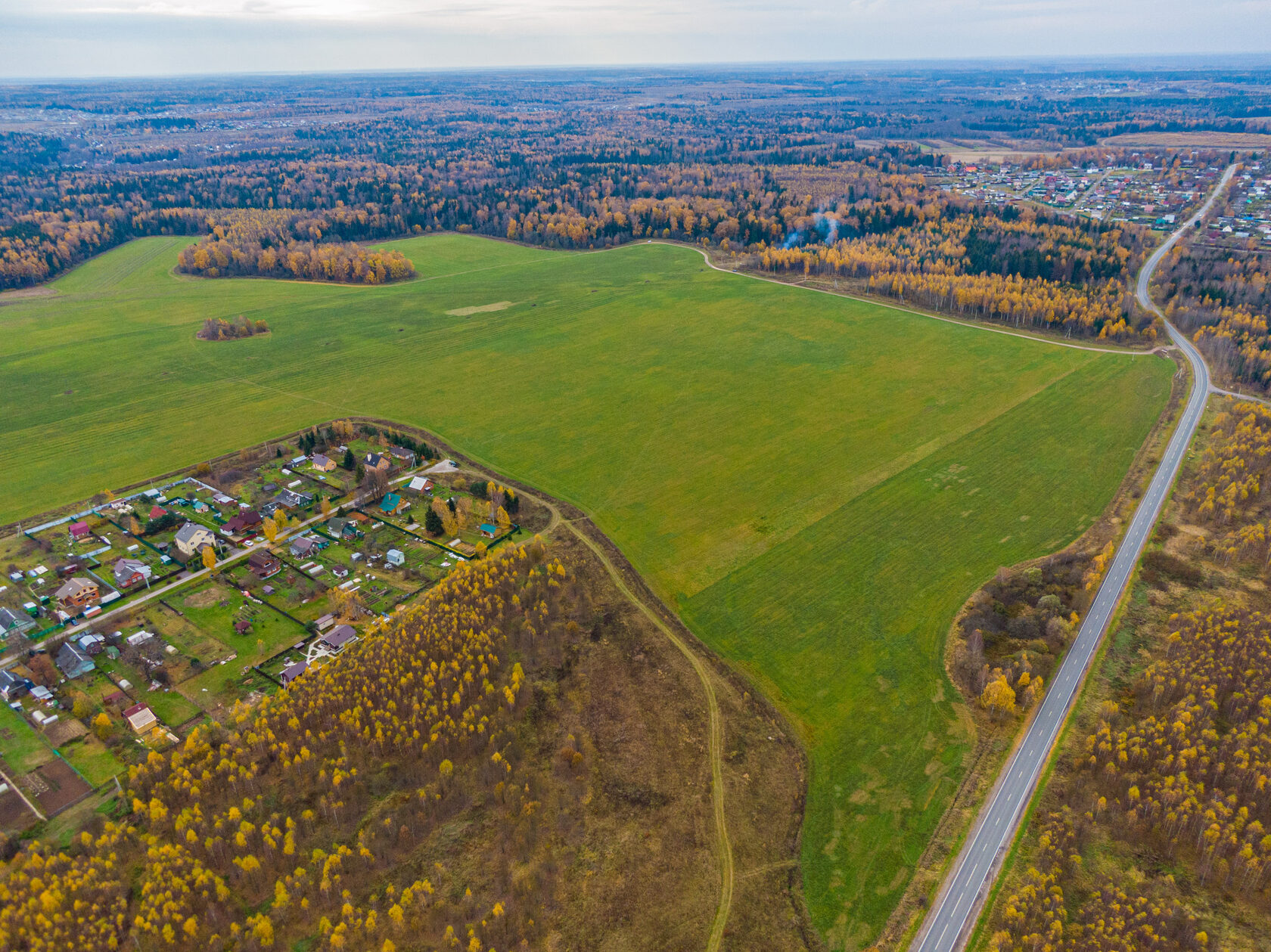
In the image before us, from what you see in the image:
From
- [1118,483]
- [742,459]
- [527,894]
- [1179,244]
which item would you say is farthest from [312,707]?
[1179,244]

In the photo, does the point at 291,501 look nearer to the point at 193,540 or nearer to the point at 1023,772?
the point at 193,540

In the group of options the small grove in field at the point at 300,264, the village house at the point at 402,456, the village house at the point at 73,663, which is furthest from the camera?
the small grove in field at the point at 300,264

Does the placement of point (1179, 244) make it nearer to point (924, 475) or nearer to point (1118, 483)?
point (1118, 483)

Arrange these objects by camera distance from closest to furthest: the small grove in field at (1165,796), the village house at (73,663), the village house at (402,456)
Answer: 1. the small grove in field at (1165,796)
2. the village house at (73,663)
3. the village house at (402,456)

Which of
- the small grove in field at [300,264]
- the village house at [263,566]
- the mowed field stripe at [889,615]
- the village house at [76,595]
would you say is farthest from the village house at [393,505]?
the small grove in field at [300,264]

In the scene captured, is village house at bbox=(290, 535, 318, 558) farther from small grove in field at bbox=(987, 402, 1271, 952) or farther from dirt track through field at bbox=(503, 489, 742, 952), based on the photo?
small grove in field at bbox=(987, 402, 1271, 952)

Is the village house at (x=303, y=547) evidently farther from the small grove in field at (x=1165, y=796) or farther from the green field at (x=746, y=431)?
the small grove in field at (x=1165, y=796)

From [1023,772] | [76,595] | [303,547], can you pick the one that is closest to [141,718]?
[76,595]
